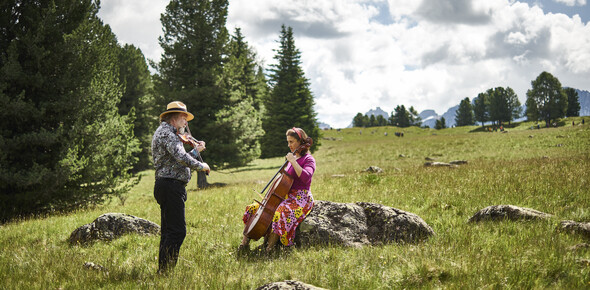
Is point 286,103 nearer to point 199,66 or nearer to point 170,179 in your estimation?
point 199,66

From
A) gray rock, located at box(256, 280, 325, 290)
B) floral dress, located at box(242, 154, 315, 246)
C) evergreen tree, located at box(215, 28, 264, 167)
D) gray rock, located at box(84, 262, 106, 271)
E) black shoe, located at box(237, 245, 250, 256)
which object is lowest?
black shoe, located at box(237, 245, 250, 256)

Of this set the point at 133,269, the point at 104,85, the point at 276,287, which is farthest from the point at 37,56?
the point at 276,287

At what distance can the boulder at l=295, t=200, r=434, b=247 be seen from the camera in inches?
205

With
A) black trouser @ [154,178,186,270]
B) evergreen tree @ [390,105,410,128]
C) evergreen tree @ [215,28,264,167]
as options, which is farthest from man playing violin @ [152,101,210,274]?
evergreen tree @ [390,105,410,128]

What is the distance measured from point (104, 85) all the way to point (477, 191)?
12855 millimetres

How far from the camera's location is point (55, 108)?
10859mm

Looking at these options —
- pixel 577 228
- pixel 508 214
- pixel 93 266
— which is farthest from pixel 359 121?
pixel 93 266

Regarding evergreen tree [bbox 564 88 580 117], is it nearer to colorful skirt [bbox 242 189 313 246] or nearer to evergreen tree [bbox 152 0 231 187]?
evergreen tree [bbox 152 0 231 187]

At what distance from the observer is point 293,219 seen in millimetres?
5352

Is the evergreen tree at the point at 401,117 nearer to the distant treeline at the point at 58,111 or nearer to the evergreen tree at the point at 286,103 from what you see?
the evergreen tree at the point at 286,103

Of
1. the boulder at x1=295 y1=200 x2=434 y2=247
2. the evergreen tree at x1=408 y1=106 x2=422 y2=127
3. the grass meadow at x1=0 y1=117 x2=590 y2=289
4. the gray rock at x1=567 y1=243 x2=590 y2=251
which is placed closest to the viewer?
the grass meadow at x1=0 y1=117 x2=590 y2=289

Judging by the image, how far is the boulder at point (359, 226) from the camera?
521 centimetres

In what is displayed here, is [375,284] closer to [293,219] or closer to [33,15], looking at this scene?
[293,219]

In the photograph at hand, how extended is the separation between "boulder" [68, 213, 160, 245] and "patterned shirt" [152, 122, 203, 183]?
2724 mm
